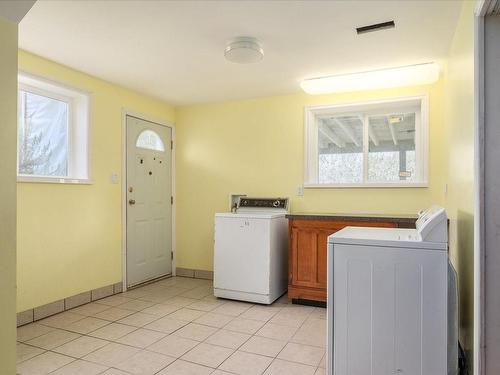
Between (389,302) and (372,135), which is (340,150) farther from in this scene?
(389,302)

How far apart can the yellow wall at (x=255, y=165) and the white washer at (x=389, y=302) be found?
182 centimetres

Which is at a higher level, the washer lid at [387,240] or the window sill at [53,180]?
the window sill at [53,180]

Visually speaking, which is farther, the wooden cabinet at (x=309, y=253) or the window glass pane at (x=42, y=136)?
the wooden cabinet at (x=309, y=253)

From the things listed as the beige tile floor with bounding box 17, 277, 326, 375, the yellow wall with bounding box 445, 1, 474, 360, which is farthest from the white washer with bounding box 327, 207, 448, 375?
the beige tile floor with bounding box 17, 277, 326, 375

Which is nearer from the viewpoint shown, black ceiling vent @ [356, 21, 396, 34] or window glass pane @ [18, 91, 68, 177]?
black ceiling vent @ [356, 21, 396, 34]

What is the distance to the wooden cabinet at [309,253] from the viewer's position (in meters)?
3.43

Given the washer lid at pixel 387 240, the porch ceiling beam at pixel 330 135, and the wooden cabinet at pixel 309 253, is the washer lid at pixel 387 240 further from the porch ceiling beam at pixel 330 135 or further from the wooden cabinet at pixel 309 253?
the porch ceiling beam at pixel 330 135

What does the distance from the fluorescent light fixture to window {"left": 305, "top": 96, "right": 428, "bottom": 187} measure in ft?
0.70

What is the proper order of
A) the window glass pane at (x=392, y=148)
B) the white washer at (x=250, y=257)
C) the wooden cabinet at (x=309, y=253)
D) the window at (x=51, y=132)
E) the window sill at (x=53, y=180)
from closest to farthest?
the window sill at (x=53, y=180)
the window at (x=51, y=132)
the wooden cabinet at (x=309, y=253)
the white washer at (x=250, y=257)
the window glass pane at (x=392, y=148)

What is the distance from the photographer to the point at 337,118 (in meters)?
4.11

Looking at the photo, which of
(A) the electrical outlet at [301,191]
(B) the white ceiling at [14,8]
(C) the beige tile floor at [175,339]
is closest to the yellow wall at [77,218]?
(C) the beige tile floor at [175,339]

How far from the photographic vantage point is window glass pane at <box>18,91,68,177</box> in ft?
10.2

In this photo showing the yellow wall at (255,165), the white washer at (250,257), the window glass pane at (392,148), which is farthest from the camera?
the window glass pane at (392,148)

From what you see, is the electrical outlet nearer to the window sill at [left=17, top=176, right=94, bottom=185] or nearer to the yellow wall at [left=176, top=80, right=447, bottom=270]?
the yellow wall at [left=176, top=80, right=447, bottom=270]
